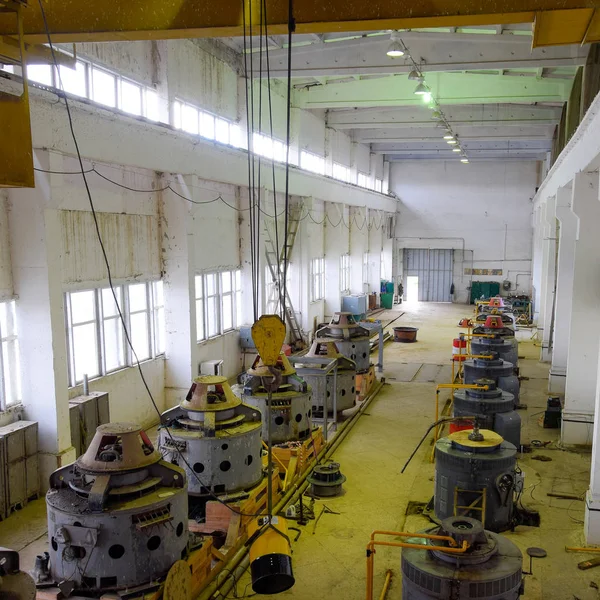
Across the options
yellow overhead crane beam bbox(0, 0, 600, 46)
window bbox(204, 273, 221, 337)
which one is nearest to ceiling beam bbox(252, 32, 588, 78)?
window bbox(204, 273, 221, 337)

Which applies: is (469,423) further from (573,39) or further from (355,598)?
(573,39)

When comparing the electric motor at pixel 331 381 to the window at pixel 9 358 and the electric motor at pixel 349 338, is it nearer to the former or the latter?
the electric motor at pixel 349 338

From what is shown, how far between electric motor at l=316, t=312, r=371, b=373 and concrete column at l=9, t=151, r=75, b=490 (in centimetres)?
663

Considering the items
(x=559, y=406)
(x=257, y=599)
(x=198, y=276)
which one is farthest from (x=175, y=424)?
(x=559, y=406)

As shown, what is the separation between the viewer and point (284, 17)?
5508mm

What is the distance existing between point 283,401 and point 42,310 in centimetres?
390

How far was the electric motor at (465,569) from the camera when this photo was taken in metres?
5.16

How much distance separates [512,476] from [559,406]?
5374 millimetres

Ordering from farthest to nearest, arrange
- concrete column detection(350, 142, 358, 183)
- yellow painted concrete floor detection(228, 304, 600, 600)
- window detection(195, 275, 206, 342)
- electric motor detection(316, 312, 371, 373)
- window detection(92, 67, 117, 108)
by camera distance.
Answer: concrete column detection(350, 142, 358, 183) < window detection(195, 275, 206, 342) < electric motor detection(316, 312, 371, 373) < window detection(92, 67, 117, 108) < yellow painted concrete floor detection(228, 304, 600, 600)

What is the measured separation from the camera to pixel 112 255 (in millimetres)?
11570

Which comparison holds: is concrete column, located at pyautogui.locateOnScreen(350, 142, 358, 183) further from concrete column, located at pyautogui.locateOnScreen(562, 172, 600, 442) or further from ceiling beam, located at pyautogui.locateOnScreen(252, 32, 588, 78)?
concrete column, located at pyautogui.locateOnScreen(562, 172, 600, 442)

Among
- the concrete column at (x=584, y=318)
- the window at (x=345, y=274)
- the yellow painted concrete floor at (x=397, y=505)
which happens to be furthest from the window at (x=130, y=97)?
the window at (x=345, y=274)

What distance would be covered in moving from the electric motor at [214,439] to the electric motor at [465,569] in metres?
2.71

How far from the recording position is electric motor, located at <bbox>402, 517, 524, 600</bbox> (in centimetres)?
516
